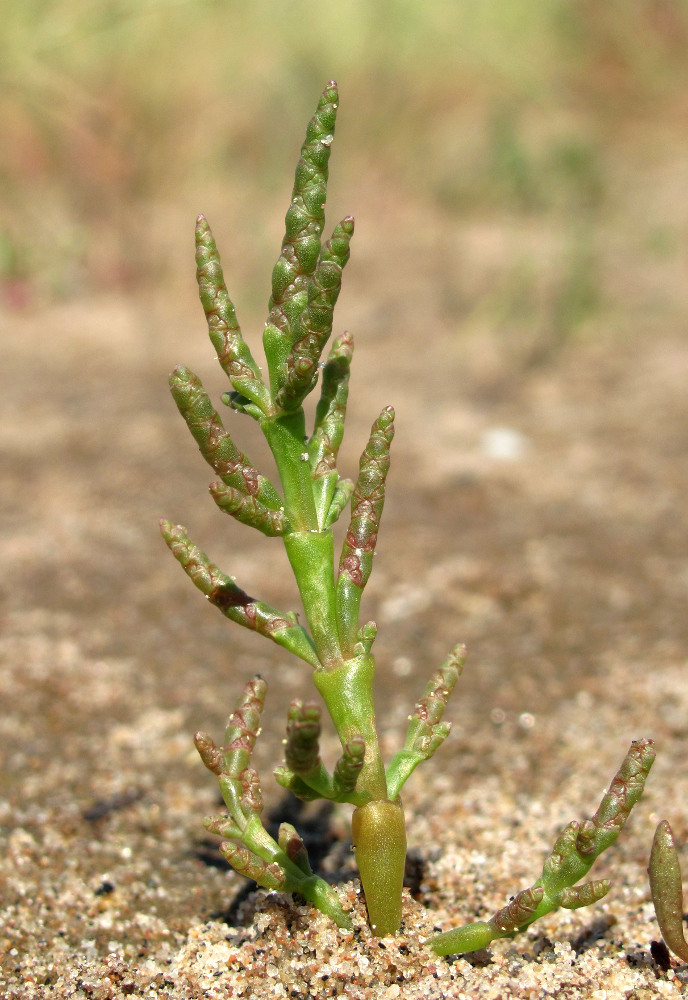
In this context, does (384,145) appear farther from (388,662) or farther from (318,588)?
(318,588)

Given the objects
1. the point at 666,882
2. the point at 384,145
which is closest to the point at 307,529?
the point at 666,882

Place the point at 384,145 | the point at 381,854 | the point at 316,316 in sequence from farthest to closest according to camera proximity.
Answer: the point at 384,145 → the point at 381,854 → the point at 316,316

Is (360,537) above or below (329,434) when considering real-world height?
below

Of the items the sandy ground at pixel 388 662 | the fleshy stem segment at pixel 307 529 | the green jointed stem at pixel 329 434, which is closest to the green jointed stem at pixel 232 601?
the fleshy stem segment at pixel 307 529

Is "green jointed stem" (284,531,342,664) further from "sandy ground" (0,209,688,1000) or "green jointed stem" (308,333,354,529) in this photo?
"sandy ground" (0,209,688,1000)

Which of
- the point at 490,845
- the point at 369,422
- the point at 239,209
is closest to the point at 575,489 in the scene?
the point at 369,422

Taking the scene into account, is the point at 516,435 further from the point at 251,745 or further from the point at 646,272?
the point at 251,745

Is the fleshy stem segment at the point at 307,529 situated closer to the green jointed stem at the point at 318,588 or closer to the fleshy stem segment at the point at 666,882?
the green jointed stem at the point at 318,588
